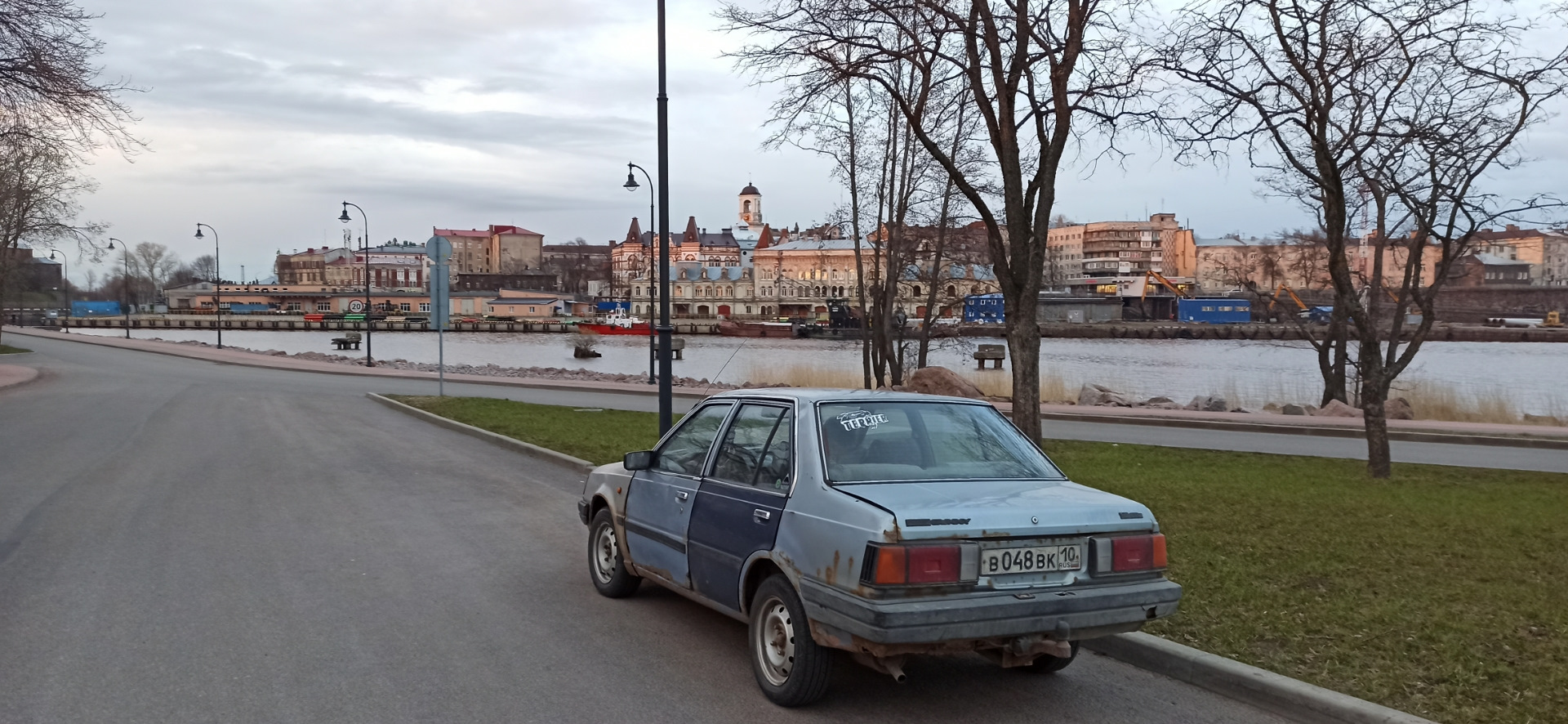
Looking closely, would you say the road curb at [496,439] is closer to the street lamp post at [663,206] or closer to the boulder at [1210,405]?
the street lamp post at [663,206]

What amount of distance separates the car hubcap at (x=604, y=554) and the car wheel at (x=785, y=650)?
2.12 metres

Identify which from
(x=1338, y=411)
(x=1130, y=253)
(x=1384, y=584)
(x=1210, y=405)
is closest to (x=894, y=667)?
(x=1384, y=584)

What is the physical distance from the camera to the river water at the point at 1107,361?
3634 cm

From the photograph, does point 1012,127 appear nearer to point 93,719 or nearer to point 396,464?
point 396,464

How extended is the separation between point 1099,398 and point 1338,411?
6.95 metres

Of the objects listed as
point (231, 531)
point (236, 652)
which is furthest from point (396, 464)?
point (236, 652)

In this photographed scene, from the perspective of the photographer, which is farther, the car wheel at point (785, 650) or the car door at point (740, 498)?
the car door at point (740, 498)

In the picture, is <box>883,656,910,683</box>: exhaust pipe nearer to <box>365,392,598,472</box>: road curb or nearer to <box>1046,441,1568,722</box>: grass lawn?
<box>1046,441,1568,722</box>: grass lawn

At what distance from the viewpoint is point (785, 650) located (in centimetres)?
520

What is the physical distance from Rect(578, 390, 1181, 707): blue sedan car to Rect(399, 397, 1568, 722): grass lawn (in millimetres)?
1125

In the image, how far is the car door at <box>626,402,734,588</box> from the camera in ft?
20.6

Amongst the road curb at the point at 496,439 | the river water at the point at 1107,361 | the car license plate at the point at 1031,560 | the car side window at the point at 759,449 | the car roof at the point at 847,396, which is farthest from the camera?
the river water at the point at 1107,361

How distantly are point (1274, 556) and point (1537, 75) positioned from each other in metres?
8.21

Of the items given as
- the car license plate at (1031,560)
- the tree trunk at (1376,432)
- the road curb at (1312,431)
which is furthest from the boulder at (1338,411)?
the car license plate at (1031,560)
